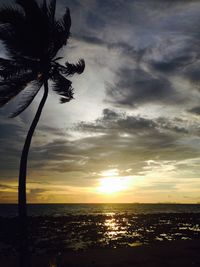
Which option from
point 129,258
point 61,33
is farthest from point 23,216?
point 129,258

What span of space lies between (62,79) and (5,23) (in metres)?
3.79

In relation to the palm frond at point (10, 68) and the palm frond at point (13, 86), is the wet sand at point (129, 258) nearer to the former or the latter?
the palm frond at point (13, 86)

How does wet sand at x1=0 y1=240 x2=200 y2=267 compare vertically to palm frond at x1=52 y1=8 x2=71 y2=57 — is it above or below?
below

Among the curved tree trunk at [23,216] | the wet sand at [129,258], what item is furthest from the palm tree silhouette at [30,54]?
the wet sand at [129,258]

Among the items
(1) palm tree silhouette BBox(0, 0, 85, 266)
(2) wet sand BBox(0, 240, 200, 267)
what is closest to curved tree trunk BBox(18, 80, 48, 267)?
(1) palm tree silhouette BBox(0, 0, 85, 266)

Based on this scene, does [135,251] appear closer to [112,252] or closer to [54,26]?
[112,252]

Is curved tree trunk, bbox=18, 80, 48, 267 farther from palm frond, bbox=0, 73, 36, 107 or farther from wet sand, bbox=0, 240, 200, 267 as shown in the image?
wet sand, bbox=0, 240, 200, 267

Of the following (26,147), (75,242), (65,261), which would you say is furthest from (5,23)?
(75,242)

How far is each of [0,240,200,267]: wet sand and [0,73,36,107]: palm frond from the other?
428 inches

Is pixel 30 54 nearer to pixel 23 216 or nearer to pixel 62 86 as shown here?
pixel 62 86

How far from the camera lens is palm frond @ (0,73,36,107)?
46.9 ft

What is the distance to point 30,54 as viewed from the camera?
46.0 feet

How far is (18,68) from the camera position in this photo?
1410cm

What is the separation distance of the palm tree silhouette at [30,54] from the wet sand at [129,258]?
9.39 meters
